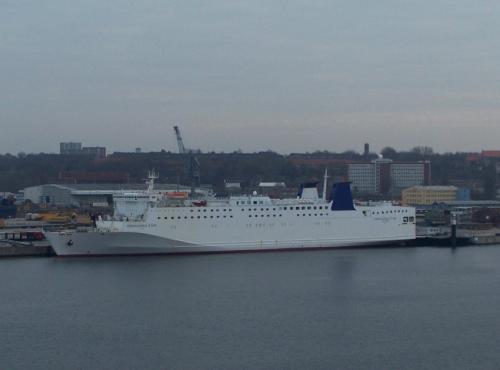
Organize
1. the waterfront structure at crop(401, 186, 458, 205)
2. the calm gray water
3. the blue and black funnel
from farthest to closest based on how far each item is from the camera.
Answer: the waterfront structure at crop(401, 186, 458, 205)
the blue and black funnel
the calm gray water

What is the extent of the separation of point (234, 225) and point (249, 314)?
781 cm

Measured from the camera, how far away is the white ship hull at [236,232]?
2025cm

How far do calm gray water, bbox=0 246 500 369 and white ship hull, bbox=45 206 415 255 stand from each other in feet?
2.67

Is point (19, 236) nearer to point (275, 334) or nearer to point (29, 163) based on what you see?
point (275, 334)

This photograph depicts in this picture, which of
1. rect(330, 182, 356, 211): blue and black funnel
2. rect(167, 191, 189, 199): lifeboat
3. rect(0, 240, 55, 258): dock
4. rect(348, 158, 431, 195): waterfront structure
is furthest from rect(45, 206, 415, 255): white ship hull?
rect(348, 158, 431, 195): waterfront structure

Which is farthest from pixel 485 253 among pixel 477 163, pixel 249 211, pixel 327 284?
pixel 477 163

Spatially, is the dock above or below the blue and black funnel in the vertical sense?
below

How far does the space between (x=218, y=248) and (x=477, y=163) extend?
41.4 metres

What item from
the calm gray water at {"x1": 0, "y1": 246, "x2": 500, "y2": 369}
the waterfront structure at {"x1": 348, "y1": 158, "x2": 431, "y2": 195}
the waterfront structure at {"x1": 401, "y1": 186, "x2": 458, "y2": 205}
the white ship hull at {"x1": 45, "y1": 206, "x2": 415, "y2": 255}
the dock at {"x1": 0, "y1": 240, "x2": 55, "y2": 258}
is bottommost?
the calm gray water at {"x1": 0, "y1": 246, "x2": 500, "y2": 369}

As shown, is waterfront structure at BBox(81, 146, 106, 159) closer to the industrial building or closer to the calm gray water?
the industrial building

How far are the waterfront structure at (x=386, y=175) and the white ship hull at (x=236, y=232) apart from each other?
94.7 feet

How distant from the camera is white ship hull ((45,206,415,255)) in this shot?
20.2 m

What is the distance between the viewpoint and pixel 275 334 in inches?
487

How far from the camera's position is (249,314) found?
13.6 metres
